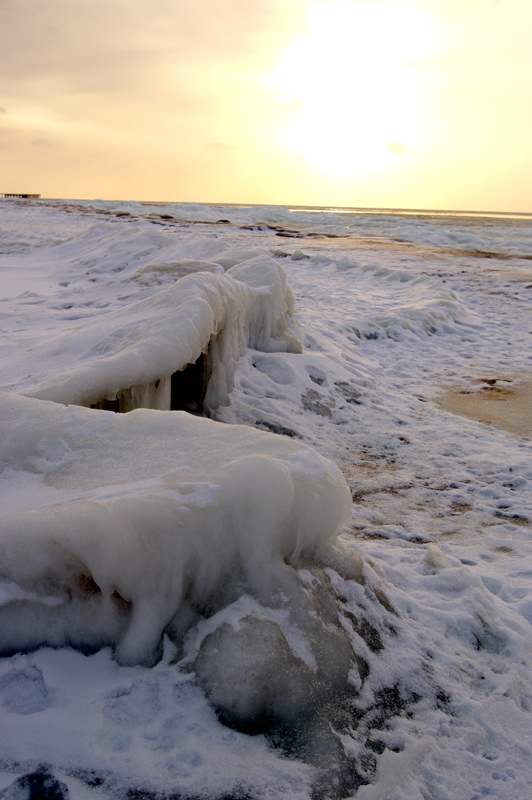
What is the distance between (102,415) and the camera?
2.00m

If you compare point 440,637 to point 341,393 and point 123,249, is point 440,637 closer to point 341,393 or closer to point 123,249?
point 341,393

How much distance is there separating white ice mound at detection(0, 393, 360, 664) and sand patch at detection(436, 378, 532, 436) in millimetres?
3113

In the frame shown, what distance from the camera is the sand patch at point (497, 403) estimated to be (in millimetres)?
4445

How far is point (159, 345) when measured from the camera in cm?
288

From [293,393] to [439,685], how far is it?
2895 mm

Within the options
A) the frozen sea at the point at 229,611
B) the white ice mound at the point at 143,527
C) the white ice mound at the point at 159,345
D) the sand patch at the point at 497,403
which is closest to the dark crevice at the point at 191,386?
the white ice mound at the point at 159,345

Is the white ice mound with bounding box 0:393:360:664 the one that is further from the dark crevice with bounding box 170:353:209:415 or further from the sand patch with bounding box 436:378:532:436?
the sand patch with bounding box 436:378:532:436

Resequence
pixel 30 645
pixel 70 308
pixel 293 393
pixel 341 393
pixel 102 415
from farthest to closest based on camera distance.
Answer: pixel 70 308
pixel 341 393
pixel 293 393
pixel 102 415
pixel 30 645

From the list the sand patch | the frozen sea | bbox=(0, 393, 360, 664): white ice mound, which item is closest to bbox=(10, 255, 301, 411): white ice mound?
the frozen sea

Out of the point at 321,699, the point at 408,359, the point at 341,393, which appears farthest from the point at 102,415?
the point at 408,359

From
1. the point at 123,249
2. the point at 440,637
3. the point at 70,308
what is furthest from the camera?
the point at 123,249

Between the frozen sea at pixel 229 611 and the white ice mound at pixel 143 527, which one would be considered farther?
the white ice mound at pixel 143 527

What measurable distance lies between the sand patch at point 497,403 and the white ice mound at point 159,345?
159 centimetres

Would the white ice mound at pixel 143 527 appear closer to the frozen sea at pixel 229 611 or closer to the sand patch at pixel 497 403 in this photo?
the frozen sea at pixel 229 611
